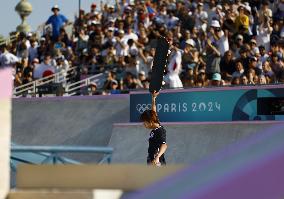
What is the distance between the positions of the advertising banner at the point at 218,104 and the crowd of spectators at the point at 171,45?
0.77 m

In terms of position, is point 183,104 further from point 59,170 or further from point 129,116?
point 59,170

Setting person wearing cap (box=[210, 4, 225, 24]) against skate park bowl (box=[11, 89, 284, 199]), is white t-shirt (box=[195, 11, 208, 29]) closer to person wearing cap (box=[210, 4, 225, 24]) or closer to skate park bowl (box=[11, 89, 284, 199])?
person wearing cap (box=[210, 4, 225, 24])

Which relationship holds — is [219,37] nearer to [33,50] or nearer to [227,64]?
[227,64]

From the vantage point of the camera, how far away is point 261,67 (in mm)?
16547

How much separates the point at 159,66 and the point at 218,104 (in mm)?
4581

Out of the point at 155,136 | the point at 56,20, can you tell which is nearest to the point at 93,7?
the point at 56,20

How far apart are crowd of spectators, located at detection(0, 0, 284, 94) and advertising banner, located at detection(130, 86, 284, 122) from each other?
77cm

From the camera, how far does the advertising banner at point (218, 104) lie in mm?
14852

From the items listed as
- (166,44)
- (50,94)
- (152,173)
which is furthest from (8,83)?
(50,94)

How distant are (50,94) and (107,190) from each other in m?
16.9

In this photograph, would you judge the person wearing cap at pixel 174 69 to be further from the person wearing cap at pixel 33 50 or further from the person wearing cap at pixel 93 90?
the person wearing cap at pixel 33 50

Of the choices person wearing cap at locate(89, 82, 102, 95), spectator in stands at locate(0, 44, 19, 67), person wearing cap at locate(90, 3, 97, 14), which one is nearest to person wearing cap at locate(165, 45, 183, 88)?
person wearing cap at locate(89, 82, 102, 95)

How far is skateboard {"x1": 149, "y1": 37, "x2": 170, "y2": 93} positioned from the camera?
1113 cm

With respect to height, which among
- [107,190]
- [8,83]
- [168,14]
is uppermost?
[168,14]
